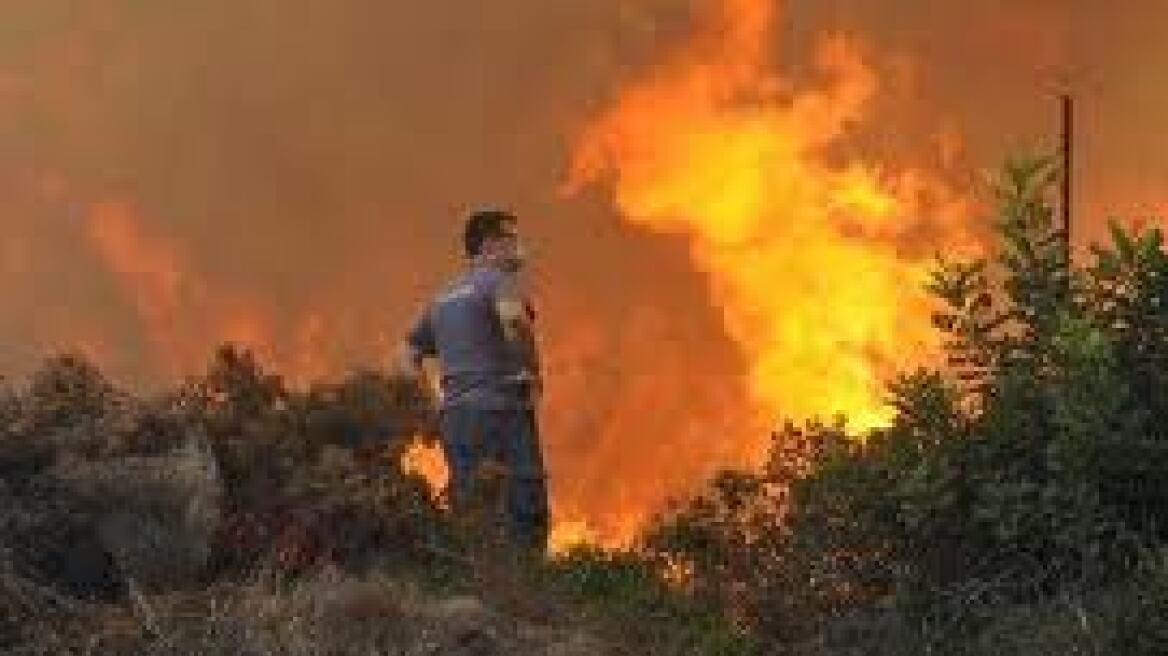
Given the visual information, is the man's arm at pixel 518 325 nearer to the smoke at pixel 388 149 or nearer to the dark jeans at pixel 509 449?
the dark jeans at pixel 509 449

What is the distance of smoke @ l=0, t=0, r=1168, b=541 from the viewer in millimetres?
17516

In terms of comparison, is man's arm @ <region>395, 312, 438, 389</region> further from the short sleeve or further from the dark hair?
the dark hair

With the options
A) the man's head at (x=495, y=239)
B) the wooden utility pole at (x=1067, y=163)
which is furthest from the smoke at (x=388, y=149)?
the man's head at (x=495, y=239)

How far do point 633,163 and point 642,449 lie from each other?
1.95 metres

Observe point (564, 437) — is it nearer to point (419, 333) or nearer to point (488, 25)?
point (488, 25)

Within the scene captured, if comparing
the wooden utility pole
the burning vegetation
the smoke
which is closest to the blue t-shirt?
the burning vegetation

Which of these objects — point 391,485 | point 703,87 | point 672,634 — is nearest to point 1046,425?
point 672,634

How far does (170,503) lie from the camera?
9.80m

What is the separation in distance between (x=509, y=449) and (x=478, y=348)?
481mm

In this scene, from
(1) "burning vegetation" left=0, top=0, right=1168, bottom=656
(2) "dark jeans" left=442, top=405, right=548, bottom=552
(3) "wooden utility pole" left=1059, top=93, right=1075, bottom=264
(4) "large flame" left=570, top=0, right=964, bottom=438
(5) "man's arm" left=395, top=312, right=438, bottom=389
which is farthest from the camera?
(4) "large flame" left=570, top=0, right=964, bottom=438

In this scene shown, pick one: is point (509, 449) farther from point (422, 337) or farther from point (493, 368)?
point (422, 337)

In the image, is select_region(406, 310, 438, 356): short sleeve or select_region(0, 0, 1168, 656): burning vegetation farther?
select_region(406, 310, 438, 356): short sleeve

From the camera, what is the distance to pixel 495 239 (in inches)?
460

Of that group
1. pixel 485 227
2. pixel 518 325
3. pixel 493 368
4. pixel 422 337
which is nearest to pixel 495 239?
pixel 485 227
